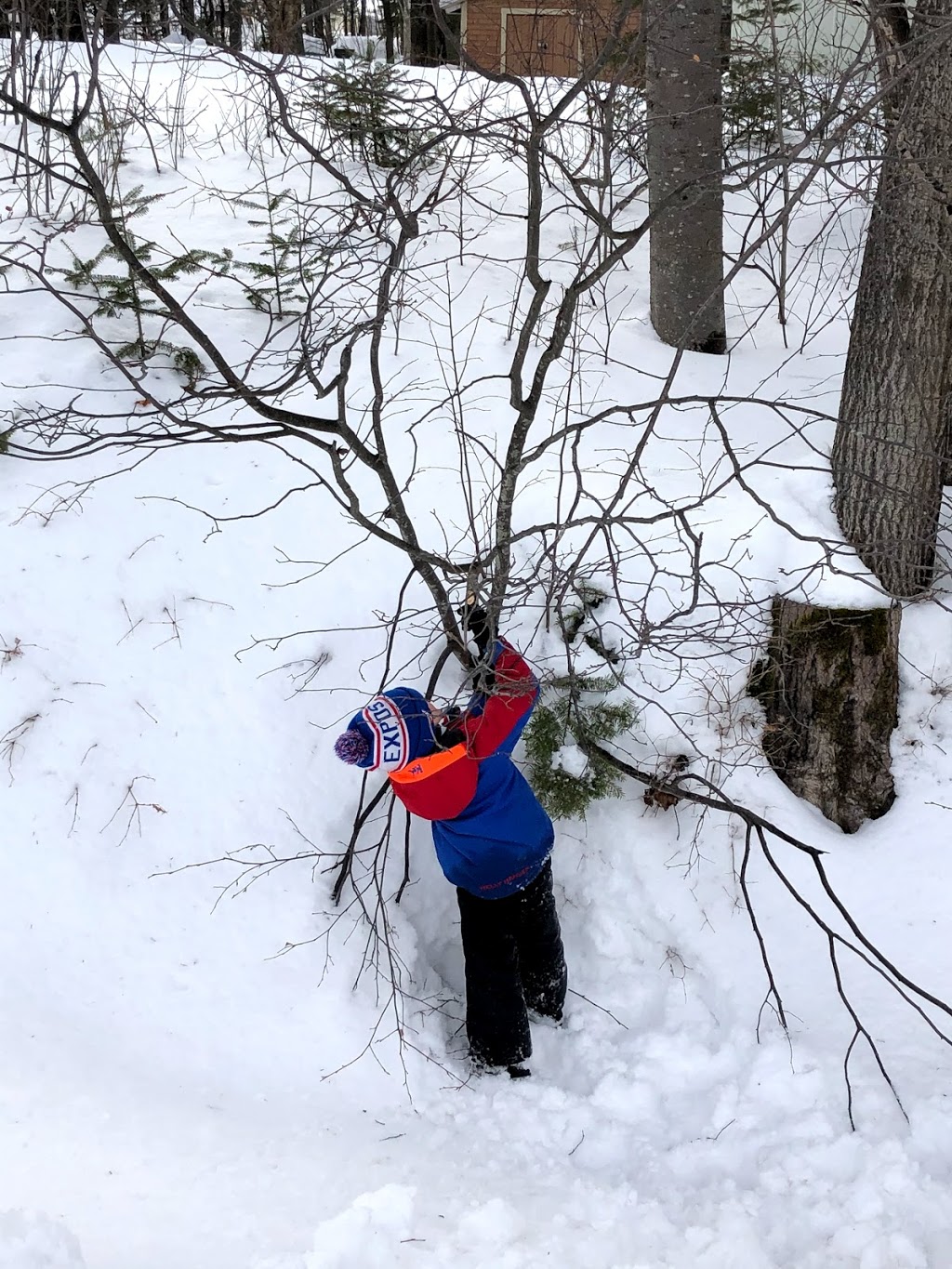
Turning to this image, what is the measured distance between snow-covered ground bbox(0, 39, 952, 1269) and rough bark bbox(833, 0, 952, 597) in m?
0.23

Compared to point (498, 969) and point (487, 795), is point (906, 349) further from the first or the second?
point (498, 969)

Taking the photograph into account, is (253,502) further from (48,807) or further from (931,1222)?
(931,1222)

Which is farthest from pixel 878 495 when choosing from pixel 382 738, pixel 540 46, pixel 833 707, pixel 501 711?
pixel 540 46

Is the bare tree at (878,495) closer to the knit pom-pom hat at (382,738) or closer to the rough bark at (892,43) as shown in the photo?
the rough bark at (892,43)

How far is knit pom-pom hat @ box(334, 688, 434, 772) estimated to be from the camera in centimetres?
257

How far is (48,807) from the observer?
3.13 metres

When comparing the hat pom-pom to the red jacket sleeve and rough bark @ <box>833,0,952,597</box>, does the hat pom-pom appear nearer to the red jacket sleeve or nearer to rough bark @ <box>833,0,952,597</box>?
the red jacket sleeve

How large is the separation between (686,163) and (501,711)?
11.0 ft

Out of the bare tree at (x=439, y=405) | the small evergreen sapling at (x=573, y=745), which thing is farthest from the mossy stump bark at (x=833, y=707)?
the small evergreen sapling at (x=573, y=745)

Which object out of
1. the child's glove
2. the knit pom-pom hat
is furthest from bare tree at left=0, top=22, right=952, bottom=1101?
the knit pom-pom hat

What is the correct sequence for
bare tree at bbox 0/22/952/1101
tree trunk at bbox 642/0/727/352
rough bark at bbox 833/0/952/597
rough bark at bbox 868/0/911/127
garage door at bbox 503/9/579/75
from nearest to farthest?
bare tree at bbox 0/22/952/1101 < rough bark at bbox 868/0/911/127 < rough bark at bbox 833/0/952/597 < garage door at bbox 503/9/579/75 < tree trunk at bbox 642/0/727/352

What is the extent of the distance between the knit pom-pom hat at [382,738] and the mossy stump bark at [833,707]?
1.36 meters

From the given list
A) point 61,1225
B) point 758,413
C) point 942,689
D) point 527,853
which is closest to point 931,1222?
point 527,853

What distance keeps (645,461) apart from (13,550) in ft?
8.28
